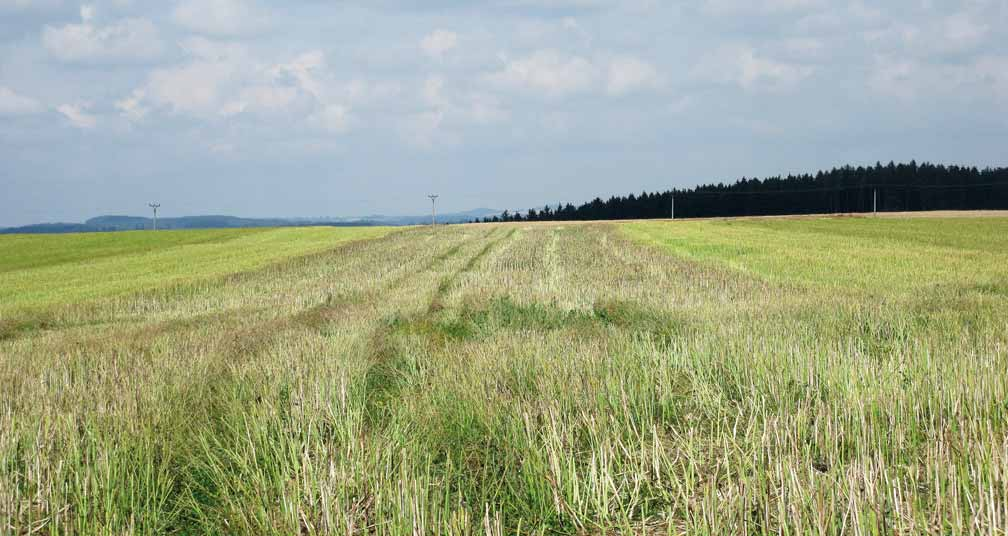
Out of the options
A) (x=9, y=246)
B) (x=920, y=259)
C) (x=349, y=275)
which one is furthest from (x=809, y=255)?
(x=9, y=246)

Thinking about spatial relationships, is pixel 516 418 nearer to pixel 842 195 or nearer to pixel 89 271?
pixel 89 271

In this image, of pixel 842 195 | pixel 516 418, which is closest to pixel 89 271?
pixel 516 418

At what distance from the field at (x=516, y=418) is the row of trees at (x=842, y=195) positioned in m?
90.6

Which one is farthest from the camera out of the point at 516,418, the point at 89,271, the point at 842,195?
the point at 842,195

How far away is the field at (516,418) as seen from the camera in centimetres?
388

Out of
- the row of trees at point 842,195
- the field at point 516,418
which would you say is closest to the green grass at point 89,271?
the field at point 516,418

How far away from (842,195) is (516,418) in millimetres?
124126

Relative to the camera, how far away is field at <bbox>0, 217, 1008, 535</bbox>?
3875 millimetres

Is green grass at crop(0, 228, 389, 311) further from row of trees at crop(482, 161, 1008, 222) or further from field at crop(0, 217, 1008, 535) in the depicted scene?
row of trees at crop(482, 161, 1008, 222)

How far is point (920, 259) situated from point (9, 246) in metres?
57.4

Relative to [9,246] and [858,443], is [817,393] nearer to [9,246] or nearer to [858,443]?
[858,443]

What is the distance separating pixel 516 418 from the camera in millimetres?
5340

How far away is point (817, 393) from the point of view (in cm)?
571

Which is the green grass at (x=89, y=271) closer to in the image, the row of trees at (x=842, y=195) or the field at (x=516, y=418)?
the field at (x=516, y=418)
